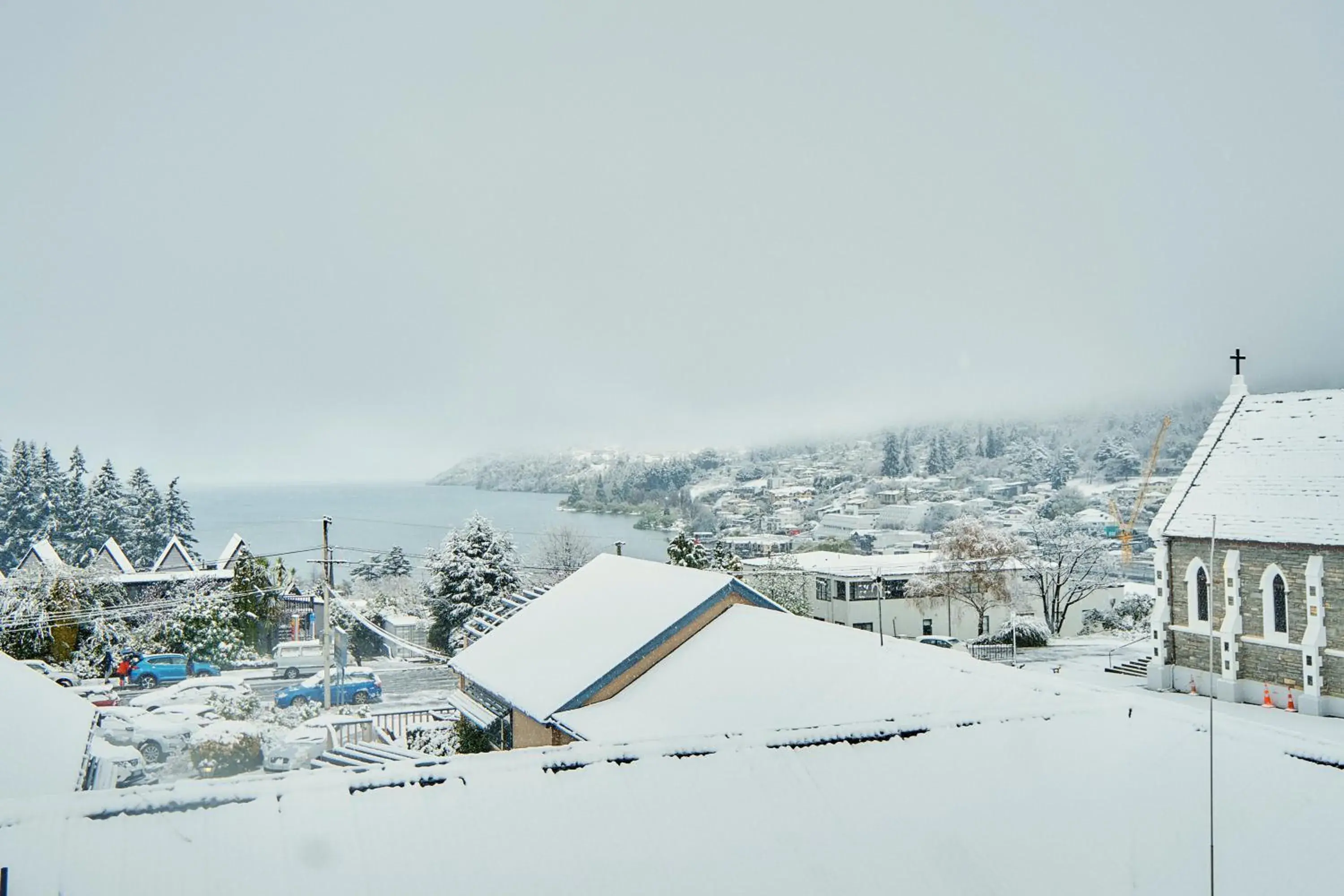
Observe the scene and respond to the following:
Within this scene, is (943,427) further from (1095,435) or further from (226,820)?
(226,820)

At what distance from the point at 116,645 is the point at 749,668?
24.6m

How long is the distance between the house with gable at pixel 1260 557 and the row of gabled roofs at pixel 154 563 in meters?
32.9

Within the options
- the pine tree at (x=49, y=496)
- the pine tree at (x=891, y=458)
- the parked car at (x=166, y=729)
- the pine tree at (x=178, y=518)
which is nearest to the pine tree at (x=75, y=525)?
the pine tree at (x=49, y=496)

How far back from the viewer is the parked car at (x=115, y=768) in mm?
11875

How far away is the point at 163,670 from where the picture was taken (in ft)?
93.6

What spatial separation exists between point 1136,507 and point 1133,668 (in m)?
39.0

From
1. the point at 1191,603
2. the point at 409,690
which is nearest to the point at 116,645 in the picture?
the point at 409,690

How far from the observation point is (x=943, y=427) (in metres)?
94.8

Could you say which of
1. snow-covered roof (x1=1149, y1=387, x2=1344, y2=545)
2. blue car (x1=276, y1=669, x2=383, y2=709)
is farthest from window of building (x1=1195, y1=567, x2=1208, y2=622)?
blue car (x1=276, y1=669, x2=383, y2=709)

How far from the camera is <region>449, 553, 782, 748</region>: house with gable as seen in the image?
1559 centimetres

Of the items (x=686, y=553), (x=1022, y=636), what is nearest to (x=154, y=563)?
(x=686, y=553)

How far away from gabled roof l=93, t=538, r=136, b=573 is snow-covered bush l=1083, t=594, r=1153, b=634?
4364cm

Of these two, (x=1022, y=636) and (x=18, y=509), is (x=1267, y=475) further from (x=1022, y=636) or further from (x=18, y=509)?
(x=18, y=509)

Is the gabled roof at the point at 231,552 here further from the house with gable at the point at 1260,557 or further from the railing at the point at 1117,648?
the house with gable at the point at 1260,557
